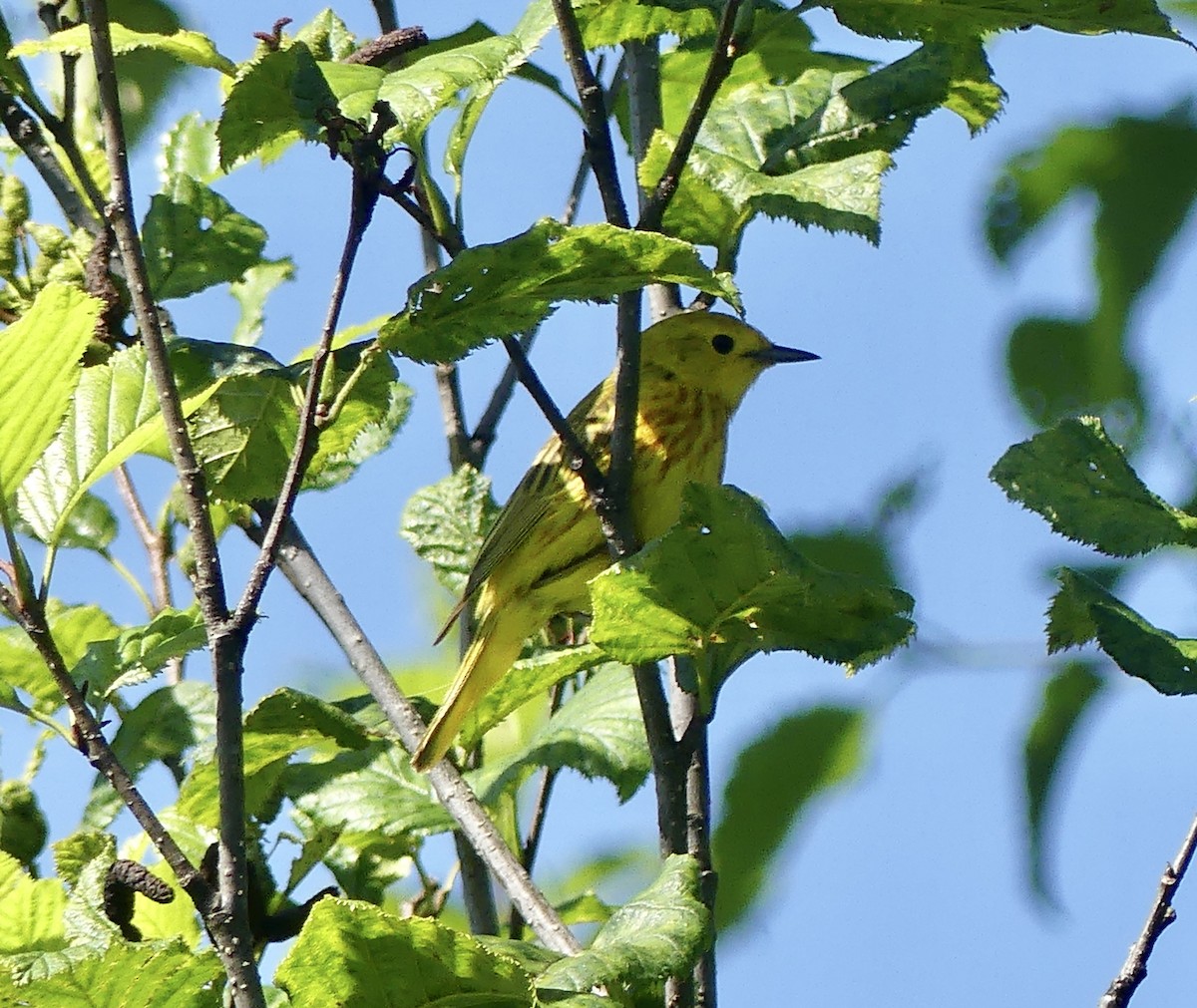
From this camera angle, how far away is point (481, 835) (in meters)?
2.19

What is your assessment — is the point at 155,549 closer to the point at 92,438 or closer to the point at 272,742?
the point at 272,742

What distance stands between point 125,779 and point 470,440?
1633 millimetres

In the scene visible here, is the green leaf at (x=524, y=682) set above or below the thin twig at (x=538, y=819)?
above

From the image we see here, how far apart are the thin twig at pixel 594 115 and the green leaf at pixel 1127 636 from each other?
575 millimetres

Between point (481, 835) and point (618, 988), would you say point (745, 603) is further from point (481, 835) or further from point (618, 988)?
point (481, 835)

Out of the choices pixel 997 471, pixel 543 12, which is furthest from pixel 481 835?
pixel 543 12

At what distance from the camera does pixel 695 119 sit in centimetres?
169

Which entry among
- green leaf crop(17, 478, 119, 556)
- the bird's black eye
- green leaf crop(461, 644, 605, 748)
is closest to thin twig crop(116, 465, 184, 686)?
green leaf crop(17, 478, 119, 556)

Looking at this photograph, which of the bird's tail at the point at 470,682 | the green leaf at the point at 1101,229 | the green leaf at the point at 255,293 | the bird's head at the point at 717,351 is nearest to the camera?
the green leaf at the point at 1101,229

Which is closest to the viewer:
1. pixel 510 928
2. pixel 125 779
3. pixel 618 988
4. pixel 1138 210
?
pixel 125 779

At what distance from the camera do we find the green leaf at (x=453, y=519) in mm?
2994

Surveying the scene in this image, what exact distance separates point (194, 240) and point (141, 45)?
16.6 inches

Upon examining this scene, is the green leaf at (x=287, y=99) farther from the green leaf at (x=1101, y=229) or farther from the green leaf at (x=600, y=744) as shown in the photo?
the green leaf at (x=600, y=744)

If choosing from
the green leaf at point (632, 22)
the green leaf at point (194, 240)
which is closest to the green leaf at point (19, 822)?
the green leaf at point (194, 240)
